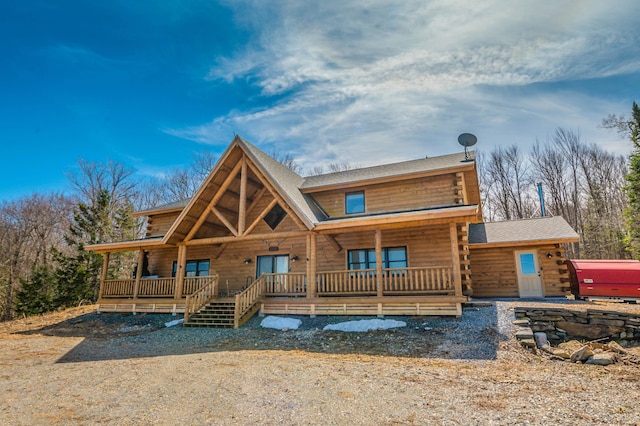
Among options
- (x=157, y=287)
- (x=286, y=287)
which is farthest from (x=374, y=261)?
(x=157, y=287)

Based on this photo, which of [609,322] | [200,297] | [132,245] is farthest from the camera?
[132,245]

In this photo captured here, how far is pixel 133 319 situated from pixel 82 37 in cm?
1090

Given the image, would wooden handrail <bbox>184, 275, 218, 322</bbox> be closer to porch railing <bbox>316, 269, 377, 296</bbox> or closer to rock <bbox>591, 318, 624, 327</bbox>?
porch railing <bbox>316, 269, 377, 296</bbox>

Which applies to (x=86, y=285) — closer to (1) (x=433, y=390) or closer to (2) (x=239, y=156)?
(2) (x=239, y=156)

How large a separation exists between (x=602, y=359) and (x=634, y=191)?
66.4 feet

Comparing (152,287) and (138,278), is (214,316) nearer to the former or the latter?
(152,287)

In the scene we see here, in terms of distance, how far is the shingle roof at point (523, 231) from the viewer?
14359 millimetres

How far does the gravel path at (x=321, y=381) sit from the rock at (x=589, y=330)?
4.75 ft

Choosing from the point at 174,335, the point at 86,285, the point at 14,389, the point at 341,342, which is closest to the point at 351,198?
the point at 341,342

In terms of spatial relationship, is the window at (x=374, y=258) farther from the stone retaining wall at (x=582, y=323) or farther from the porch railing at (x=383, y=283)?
the stone retaining wall at (x=582, y=323)

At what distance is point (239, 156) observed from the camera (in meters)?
13.9

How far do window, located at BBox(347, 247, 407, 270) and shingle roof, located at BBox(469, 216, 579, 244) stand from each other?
12.4 feet

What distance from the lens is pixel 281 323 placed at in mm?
11328

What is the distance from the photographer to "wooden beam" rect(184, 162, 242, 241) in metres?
13.8
